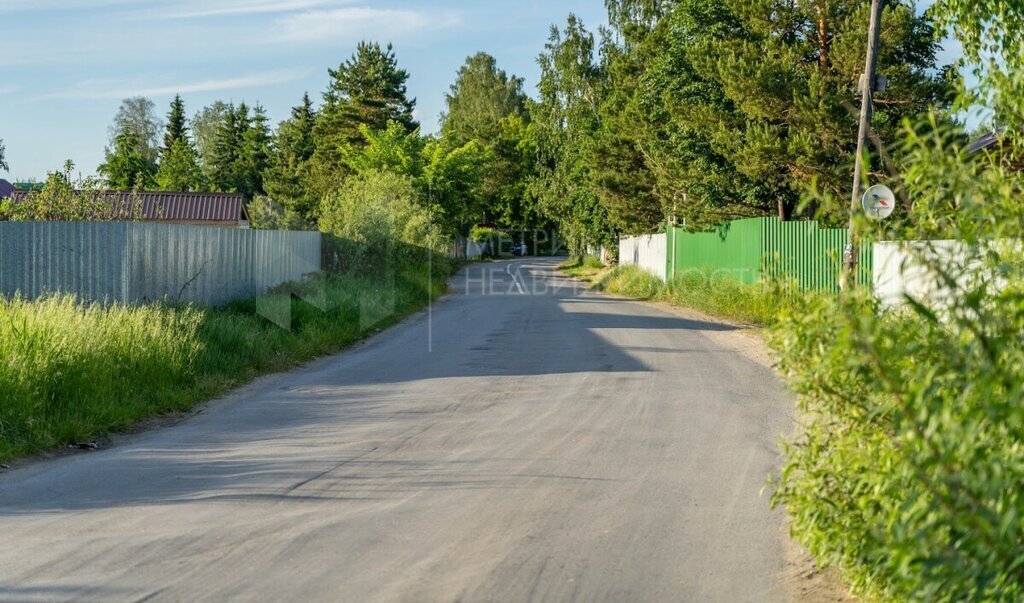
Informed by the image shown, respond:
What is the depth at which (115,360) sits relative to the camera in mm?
11703

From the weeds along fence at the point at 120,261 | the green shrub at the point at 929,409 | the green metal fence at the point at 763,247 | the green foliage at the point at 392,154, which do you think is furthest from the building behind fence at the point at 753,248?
the green foliage at the point at 392,154

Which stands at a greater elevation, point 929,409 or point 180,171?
point 180,171

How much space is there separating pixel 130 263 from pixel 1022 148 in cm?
1321

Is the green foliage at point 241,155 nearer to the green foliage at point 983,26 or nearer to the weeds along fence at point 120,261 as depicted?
the weeds along fence at point 120,261

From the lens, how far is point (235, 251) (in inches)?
847

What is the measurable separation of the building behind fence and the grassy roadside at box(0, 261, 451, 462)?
Answer: 9122 mm

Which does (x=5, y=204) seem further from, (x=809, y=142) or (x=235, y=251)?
(x=809, y=142)

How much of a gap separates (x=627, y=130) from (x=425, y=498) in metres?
36.4

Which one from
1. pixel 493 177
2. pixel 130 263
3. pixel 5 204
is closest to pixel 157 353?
pixel 130 263

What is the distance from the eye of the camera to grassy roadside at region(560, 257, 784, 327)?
23.8 m

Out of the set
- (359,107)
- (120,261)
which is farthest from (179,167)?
(120,261)

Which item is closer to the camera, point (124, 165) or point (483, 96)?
point (124, 165)

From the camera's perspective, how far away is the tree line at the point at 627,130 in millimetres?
24312

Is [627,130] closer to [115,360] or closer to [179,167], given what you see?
[115,360]
